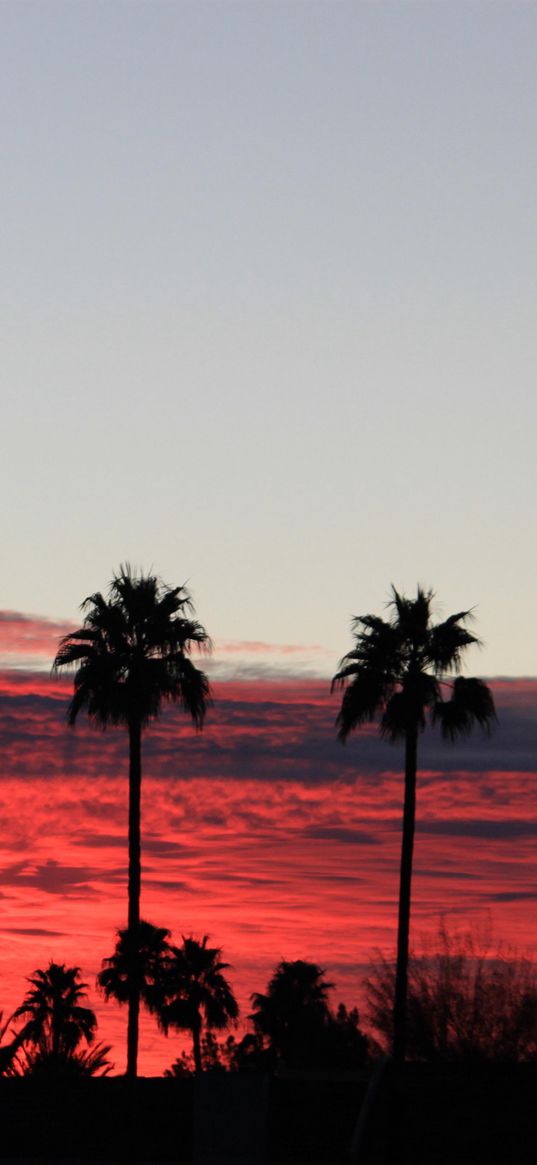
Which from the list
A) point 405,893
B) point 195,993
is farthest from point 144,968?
point 405,893

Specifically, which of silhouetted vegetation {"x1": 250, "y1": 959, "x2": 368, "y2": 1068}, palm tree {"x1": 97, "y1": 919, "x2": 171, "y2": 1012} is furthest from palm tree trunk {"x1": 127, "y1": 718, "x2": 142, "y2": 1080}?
silhouetted vegetation {"x1": 250, "y1": 959, "x2": 368, "y2": 1068}

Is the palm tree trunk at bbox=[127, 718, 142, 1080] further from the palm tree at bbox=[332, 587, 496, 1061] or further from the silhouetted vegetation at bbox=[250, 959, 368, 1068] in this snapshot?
the silhouetted vegetation at bbox=[250, 959, 368, 1068]

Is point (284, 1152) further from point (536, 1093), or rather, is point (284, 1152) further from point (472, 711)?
point (472, 711)

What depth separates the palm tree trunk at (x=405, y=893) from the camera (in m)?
48.0

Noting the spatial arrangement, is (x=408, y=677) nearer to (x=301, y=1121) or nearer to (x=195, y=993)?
(x=301, y=1121)

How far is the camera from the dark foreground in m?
46.0

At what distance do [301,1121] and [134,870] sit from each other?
29.0 ft

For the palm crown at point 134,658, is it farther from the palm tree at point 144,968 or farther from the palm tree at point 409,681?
the palm tree at point 144,968

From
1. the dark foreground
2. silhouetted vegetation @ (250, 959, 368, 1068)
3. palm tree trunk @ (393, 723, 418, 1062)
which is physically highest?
palm tree trunk @ (393, 723, 418, 1062)

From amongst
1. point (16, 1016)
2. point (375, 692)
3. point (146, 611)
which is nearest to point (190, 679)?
point (146, 611)

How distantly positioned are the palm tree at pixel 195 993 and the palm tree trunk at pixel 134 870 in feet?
123

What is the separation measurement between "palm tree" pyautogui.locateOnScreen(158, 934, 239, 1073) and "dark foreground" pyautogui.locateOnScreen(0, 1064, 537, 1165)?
3570 centimetres

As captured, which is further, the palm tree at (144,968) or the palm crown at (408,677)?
the palm tree at (144,968)

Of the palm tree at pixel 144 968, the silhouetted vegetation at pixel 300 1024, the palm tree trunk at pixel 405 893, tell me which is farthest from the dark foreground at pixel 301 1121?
the silhouetted vegetation at pixel 300 1024
